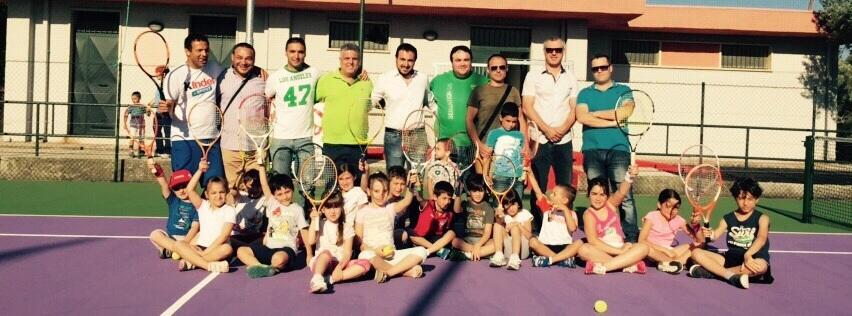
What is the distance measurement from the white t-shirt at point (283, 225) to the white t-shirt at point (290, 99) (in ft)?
3.39

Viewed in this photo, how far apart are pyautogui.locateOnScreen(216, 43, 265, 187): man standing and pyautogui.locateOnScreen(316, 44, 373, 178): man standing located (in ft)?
2.10

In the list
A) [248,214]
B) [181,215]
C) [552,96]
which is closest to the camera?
[248,214]

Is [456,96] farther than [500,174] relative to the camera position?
Yes

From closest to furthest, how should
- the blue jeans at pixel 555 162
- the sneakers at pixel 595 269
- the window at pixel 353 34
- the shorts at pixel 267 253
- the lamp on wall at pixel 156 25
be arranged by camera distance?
the shorts at pixel 267 253, the sneakers at pixel 595 269, the blue jeans at pixel 555 162, the lamp on wall at pixel 156 25, the window at pixel 353 34

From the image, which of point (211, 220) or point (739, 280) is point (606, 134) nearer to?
point (739, 280)

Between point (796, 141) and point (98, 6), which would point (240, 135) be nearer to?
point (98, 6)

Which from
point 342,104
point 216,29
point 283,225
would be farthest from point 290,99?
point 216,29

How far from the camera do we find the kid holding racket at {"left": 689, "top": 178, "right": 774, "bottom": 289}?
21.8 feet

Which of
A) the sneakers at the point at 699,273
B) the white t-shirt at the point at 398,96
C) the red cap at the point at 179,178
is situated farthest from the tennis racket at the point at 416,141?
the sneakers at the point at 699,273

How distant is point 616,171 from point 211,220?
151 inches

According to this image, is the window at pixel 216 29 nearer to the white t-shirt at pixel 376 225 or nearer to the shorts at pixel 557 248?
the white t-shirt at pixel 376 225

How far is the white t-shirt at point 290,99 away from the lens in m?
7.66

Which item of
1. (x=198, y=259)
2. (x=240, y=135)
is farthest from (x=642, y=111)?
(x=198, y=259)

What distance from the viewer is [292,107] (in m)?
7.68
